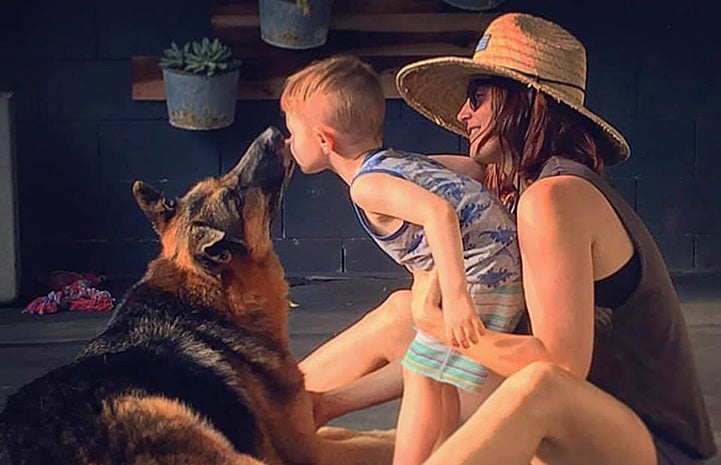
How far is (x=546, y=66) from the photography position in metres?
2.73

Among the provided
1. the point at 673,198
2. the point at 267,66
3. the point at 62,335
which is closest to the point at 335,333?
the point at 62,335

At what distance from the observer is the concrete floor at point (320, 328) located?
191 inches

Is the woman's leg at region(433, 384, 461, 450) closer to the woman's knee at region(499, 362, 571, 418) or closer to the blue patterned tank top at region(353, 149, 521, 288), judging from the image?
the blue patterned tank top at region(353, 149, 521, 288)

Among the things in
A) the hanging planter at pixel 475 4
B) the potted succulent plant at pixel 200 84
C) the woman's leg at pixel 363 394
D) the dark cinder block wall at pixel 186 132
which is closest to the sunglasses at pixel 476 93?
the woman's leg at pixel 363 394

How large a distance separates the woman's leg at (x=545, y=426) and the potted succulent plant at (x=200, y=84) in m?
4.12

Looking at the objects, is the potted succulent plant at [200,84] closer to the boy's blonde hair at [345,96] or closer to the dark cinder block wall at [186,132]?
the dark cinder block wall at [186,132]

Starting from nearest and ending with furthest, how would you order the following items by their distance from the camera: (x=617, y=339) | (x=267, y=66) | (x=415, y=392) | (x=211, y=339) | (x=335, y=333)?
(x=617, y=339), (x=415, y=392), (x=211, y=339), (x=335, y=333), (x=267, y=66)

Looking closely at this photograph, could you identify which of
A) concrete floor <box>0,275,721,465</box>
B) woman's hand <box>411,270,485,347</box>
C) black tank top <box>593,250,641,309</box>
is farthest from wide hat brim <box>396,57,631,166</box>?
concrete floor <box>0,275,721,465</box>

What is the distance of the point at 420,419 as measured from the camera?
2.86 metres

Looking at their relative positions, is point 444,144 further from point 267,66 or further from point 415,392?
point 415,392

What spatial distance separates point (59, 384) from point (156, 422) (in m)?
0.25

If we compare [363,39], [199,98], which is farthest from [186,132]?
[363,39]

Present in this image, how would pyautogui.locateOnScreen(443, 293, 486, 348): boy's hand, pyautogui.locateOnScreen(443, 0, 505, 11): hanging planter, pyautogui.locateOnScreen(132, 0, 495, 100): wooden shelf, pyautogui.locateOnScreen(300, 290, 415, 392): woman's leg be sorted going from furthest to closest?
1. pyautogui.locateOnScreen(132, 0, 495, 100): wooden shelf
2. pyautogui.locateOnScreen(443, 0, 505, 11): hanging planter
3. pyautogui.locateOnScreen(300, 290, 415, 392): woman's leg
4. pyautogui.locateOnScreen(443, 293, 486, 348): boy's hand

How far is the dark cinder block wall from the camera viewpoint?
22.0 feet
